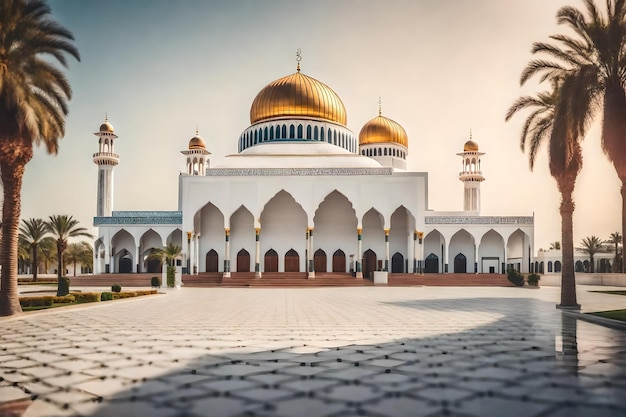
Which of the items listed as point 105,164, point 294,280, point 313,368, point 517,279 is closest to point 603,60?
point 313,368

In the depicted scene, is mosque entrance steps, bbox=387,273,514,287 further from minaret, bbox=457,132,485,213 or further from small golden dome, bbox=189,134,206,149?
small golden dome, bbox=189,134,206,149

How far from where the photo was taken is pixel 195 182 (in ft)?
90.6

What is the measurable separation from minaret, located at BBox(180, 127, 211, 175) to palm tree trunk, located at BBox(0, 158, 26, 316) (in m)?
24.3

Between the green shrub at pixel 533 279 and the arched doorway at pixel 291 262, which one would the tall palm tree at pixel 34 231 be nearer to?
the arched doorway at pixel 291 262

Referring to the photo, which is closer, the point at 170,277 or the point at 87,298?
the point at 87,298

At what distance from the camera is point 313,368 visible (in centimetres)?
480

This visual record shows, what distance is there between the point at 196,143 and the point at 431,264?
1628cm

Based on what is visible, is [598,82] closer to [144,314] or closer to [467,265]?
[144,314]

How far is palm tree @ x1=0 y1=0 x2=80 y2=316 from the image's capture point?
9.89 meters

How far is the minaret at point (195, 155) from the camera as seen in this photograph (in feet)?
114

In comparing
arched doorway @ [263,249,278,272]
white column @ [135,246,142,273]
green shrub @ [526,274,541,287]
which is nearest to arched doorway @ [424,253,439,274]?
green shrub @ [526,274,541,287]

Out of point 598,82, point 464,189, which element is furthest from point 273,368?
point 464,189

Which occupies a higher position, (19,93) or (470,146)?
(470,146)

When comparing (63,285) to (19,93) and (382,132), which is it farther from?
(382,132)
